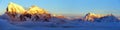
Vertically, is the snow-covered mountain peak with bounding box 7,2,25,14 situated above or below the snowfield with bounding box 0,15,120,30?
above

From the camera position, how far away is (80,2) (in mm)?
2055

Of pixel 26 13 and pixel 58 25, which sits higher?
pixel 26 13

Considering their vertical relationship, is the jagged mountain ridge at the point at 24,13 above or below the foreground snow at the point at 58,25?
above

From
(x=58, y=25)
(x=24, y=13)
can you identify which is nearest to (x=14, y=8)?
(x=24, y=13)

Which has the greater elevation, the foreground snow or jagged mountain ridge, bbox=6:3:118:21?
jagged mountain ridge, bbox=6:3:118:21

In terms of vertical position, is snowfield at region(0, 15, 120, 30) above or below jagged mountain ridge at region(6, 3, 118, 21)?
below

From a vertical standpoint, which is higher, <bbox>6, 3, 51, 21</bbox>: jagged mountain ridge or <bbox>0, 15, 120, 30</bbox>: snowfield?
<bbox>6, 3, 51, 21</bbox>: jagged mountain ridge

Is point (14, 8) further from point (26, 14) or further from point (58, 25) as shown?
point (58, 25)

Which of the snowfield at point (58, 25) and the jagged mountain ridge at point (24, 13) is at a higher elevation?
the jagged mountain ridge at point (24, 13)

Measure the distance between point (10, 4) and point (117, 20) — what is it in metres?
0.89

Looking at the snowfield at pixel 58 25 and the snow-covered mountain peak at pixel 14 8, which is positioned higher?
the snow-covered mountain peak at pixel 14 8

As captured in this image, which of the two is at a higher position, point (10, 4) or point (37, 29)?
point (10, 4)

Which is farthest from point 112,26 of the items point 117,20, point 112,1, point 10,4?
point 10,4

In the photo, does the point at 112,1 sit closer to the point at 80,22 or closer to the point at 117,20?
the point at 117,20
